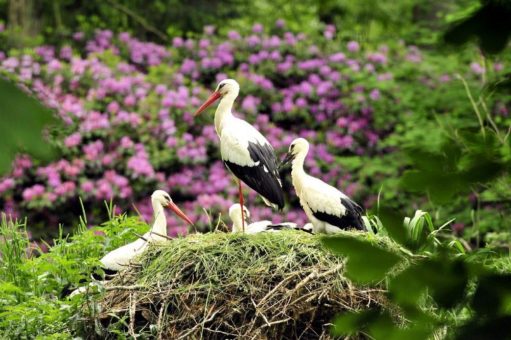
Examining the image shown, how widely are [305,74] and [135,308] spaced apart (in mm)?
6312

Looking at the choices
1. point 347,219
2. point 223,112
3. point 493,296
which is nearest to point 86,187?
point 223,112

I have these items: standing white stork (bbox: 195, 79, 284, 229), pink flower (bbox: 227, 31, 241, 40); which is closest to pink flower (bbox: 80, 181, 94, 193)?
pink flower (bbox: 227, 31, 241, 40)

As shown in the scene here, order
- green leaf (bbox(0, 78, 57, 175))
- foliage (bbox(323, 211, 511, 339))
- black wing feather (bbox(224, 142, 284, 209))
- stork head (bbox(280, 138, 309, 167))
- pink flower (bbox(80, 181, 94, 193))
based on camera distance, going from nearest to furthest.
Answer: green leaf (bbox(0, 78, 57, 175)), foliage (bbox(323, 211, 511, 339)), black wing feather (bbox(224, 142, 284, 209)), stork head (bbox(280, 138, 309, 167)), pink flower (bbox(80, 181, 94, 193))

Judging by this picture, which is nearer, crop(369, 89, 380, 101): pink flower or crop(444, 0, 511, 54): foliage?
crop(444, 0, 511, 54): foliage

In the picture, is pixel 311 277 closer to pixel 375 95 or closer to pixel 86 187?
pixel 86 187

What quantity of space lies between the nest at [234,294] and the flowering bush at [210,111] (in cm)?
417

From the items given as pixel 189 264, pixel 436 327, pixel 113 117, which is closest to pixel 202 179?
pixel 113 117

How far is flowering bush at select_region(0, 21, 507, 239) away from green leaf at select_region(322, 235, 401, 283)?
7297 millimetres

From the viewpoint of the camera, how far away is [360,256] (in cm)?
75

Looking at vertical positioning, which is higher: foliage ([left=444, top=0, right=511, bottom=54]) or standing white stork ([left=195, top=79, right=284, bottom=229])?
foliage ([left=444, top=0, right=511, bottom=54])

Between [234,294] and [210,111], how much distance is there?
5.61 metres

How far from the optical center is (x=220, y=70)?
9891mm

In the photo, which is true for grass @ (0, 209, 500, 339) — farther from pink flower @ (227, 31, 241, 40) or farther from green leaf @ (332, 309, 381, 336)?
pink flower @ (227, 31, 241, 40)

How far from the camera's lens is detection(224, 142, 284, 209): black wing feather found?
499cm
